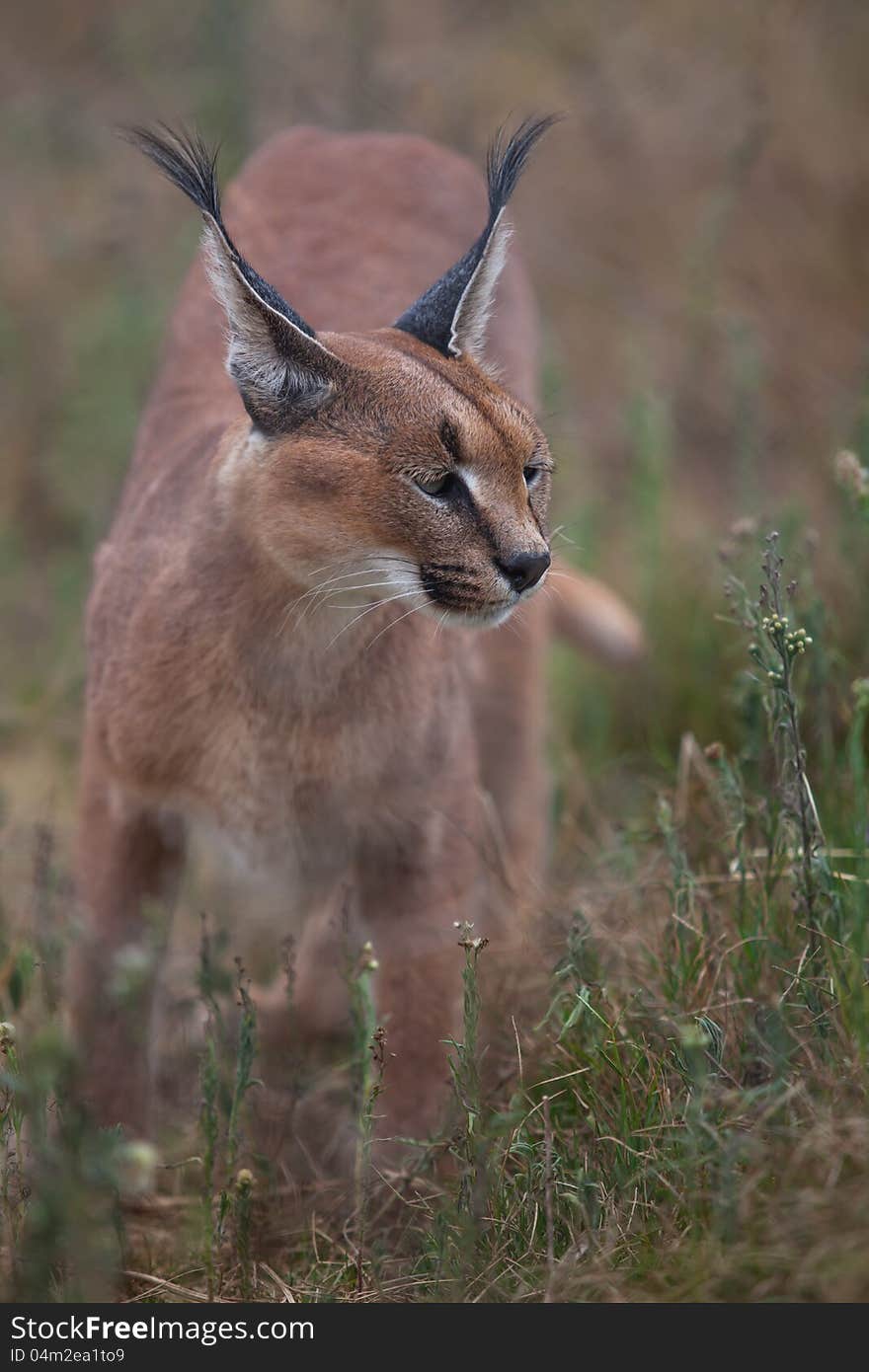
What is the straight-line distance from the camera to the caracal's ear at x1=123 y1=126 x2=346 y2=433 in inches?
121

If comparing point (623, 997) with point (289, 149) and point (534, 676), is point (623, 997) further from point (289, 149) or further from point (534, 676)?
point (289, 149)

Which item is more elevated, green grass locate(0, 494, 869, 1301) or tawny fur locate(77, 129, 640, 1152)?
tawny fur locate(77, 129, 640, 1152)

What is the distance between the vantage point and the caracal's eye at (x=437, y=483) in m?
3.06

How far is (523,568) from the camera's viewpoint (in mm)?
3064

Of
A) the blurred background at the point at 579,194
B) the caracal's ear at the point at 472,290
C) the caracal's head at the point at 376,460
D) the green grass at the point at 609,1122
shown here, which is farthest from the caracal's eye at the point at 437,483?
the blurred background at the point at 579,194

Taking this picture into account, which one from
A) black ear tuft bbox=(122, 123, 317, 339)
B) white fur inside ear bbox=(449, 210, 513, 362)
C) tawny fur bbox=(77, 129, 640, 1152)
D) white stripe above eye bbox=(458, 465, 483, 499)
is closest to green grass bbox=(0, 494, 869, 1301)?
tawny fur bbox=(77, 129, 640, 1152)

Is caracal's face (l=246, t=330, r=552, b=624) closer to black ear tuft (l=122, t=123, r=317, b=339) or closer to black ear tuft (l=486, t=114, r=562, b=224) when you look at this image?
black ear tuft (l=122, t=123, r=317, b=339)

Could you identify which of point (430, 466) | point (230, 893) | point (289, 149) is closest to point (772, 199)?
point (289, 149)

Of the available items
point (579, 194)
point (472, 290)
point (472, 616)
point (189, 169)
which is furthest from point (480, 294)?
point (579, 194)

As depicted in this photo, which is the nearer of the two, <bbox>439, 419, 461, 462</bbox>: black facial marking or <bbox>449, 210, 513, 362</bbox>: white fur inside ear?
<bbox>439, 419, 461, 462</bbox>: black facial marking

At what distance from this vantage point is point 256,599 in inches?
137

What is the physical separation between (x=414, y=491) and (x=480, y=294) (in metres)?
0.70

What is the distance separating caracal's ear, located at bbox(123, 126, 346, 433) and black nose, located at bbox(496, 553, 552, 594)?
1.68ft
